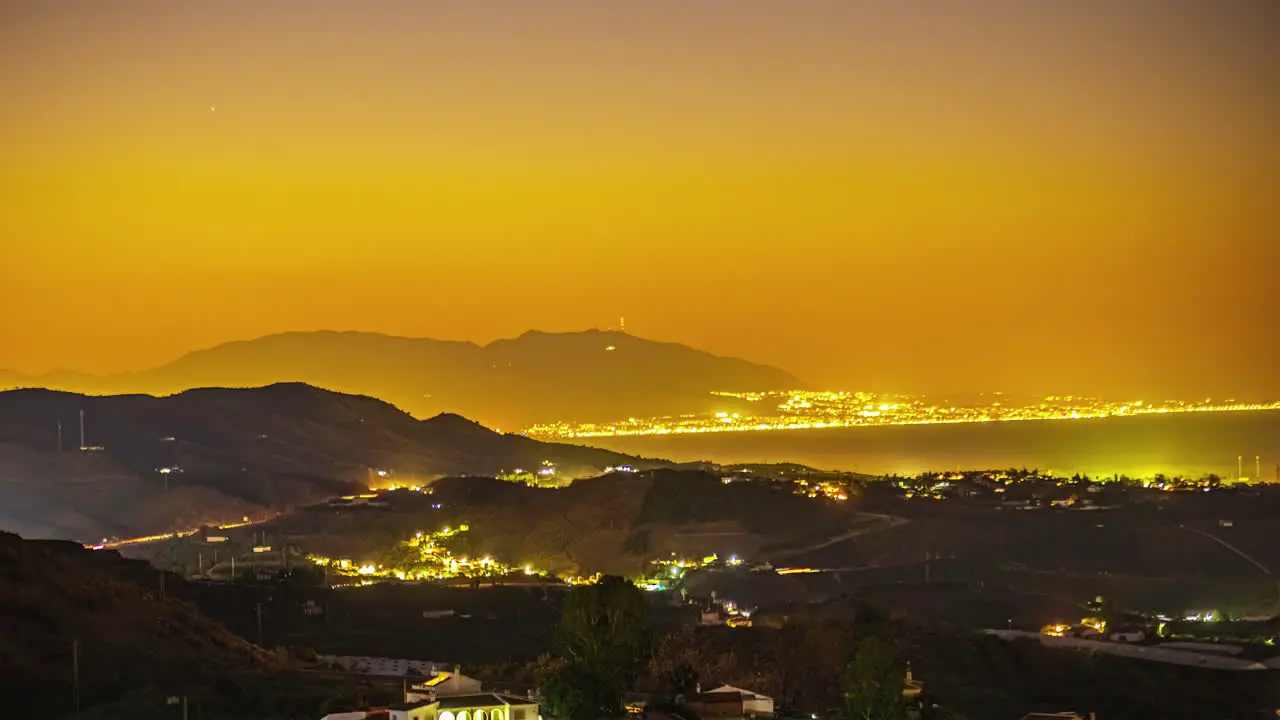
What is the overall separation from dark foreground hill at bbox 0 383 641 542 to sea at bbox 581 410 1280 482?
25.5 m

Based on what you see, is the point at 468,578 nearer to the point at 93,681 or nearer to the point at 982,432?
the point at 93,681

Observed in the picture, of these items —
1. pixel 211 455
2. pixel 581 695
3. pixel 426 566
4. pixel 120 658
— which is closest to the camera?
pixel 581 695

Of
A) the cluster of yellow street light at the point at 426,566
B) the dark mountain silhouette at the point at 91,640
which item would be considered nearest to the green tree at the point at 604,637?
the dark mountain silhouette at the point at 91,640

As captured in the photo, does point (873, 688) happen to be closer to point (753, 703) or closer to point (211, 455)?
point (753, 703)

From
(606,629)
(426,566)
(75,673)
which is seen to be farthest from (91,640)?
(426,566)

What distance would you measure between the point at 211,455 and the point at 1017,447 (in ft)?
234

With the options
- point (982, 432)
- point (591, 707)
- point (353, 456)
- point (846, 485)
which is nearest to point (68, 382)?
point (353, 456)

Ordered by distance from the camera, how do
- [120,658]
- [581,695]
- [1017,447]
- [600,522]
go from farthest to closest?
[1017,447], [600,522], [120,658], [581,695]

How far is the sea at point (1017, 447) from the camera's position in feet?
412

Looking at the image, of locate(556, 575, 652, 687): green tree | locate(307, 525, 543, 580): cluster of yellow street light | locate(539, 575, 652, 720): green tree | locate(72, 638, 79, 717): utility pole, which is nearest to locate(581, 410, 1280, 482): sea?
locate(307, 525, 543, 580): cluster of yellow street light

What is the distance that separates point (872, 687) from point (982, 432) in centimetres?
15705

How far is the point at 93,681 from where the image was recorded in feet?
128

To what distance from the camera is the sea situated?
125625mm

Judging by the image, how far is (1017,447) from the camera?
15788 centimetres
